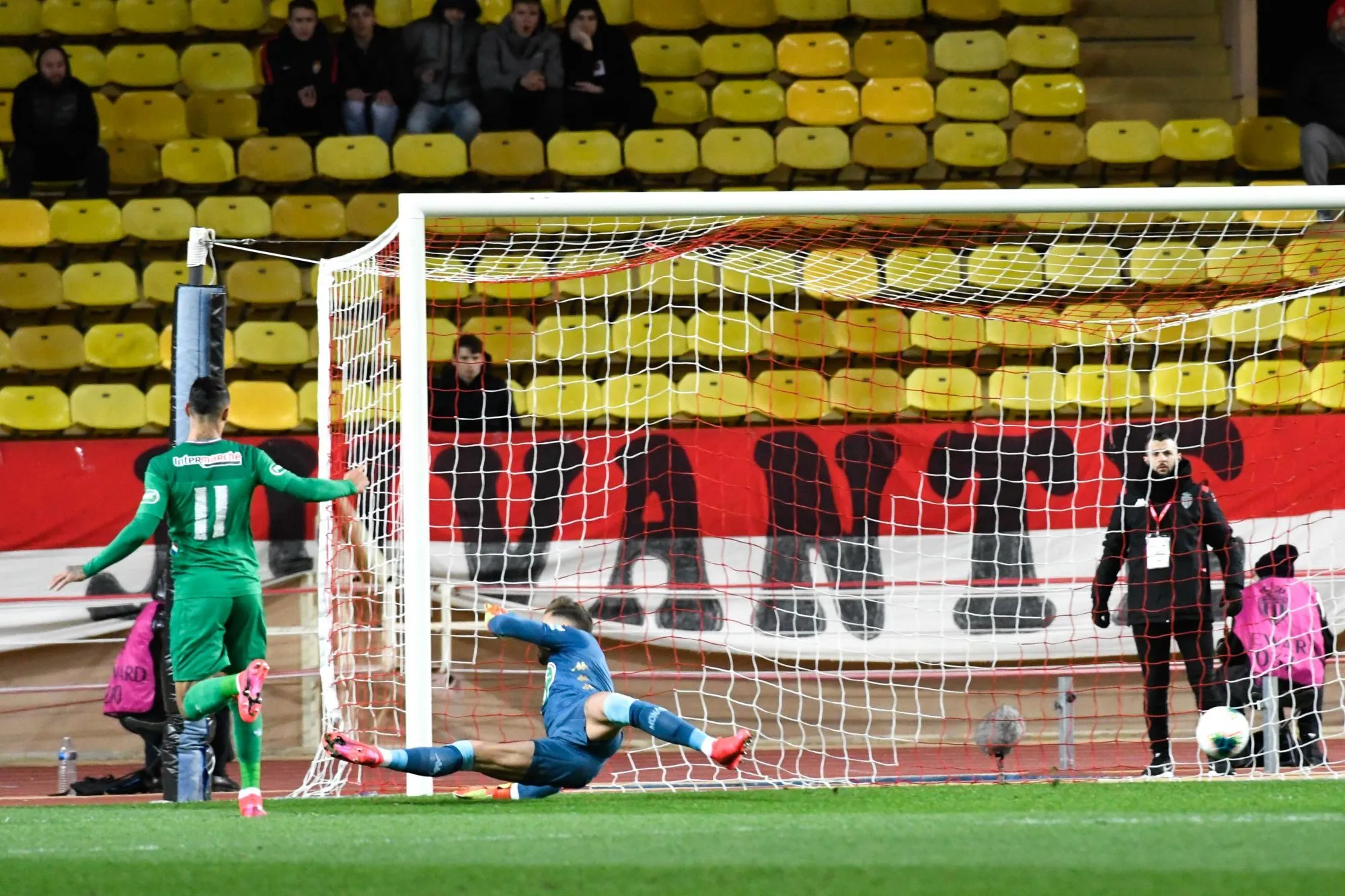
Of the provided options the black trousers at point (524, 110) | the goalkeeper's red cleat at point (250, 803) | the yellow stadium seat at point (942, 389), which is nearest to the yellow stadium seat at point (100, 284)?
the black trousers at point (524, 110)

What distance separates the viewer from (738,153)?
11.3 meters

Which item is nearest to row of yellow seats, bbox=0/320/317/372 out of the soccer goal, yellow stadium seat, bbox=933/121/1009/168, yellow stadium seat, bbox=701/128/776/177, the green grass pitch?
the soccer goal

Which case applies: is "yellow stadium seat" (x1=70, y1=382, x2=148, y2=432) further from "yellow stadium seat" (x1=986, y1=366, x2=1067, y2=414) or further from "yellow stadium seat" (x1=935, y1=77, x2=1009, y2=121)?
"yellow stadium seat" (x1=935, y1=77, x2=1009, y2=121)

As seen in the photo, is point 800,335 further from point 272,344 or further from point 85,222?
point 85,222

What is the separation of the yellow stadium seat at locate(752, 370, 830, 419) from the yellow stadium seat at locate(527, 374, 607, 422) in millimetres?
1043

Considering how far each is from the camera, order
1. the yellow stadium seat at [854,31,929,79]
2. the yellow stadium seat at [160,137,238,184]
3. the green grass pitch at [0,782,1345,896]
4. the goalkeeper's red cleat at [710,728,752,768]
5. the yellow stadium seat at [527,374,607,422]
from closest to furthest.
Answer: the green grass pitch at [0,782,1345,896]
the goalkeeper's red cleat at [710,728,752,768]
the yellow stadium seat at [527,374,607,422]
the yellow stadium seat at [160,137,238,184]
the yellow stadium seat at [854,31,929,79]

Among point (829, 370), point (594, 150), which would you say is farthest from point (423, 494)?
point (594, 150)

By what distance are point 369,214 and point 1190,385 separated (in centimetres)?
580

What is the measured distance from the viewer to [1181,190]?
6551 millimetres

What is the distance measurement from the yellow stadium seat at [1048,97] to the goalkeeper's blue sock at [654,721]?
747 cm

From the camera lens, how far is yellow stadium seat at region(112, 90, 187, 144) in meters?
11.5

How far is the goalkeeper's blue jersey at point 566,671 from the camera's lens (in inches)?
228

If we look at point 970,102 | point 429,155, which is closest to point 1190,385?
point 970,102

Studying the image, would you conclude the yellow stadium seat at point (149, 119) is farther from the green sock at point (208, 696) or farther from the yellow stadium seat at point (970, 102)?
the green sock at point (208, 696)
